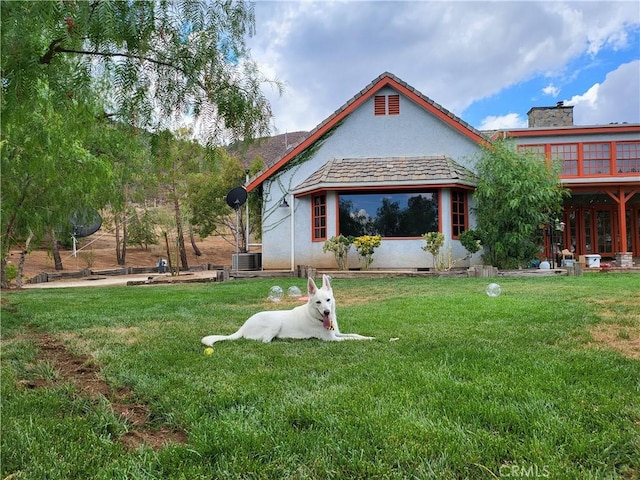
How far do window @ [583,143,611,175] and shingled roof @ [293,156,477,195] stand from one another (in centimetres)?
483

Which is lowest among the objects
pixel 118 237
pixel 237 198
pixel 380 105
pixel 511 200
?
pixel 118 237

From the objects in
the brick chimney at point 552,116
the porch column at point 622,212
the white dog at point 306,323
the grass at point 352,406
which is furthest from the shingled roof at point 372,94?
the white dog at point 306,323

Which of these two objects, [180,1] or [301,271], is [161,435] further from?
[301,271]

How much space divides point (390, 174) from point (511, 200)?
3.57 m

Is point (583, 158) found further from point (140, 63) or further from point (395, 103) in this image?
point (140, 63)

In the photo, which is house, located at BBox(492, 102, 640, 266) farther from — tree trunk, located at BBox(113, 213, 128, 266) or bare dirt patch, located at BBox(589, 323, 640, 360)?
tree trunk, located at BBox(113, 213, 128, 266)

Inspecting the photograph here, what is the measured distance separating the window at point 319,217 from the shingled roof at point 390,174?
0.58 meters

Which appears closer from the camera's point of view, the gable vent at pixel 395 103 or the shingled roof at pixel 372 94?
the shingled roof at pixel 372 94

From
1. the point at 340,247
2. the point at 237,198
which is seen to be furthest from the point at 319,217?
A: the point at 237,198

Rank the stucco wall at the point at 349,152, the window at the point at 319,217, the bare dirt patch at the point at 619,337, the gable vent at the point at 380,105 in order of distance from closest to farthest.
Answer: the bare dirt patch at the point at 619,337 < the window at the point at 319,217 < the stucco wall at the point at 349,152 < the gable vent at the point at 380,105

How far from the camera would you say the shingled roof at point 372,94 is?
564 inches

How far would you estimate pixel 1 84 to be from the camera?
8.82ft

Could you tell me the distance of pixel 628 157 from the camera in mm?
15375

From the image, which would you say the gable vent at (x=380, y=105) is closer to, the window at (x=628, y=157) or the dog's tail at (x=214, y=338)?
the window at (x=628, y=157)
